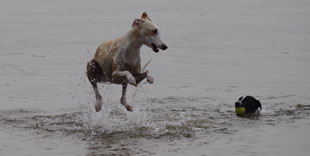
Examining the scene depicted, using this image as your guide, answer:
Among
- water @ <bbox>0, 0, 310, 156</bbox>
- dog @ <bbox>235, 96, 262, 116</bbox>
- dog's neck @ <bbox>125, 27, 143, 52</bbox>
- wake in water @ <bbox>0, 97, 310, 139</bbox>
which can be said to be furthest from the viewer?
dog @ <bbox>235, 96, 262, 116</bbox>

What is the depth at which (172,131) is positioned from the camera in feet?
30.8

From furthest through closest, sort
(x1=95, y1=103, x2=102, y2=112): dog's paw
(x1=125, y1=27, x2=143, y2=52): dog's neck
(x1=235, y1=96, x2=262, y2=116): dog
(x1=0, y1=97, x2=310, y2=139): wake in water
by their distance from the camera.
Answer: (x1=235, y1=96, x2=262, y2=116): dog, (x1=95, y1=103, x2=102, y2=112): dog's paw, (x1=0, y1=97, x2=310, y2=139): wake in water, (x1=125, y1=27, x2=143, y2=52): dog's neck

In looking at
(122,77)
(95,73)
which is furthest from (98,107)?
(122,77)

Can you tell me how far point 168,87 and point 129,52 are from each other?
3.25m

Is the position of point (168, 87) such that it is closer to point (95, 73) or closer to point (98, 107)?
point (98, 107)

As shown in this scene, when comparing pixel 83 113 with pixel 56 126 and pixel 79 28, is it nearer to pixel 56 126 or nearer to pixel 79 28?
pixel 56 126

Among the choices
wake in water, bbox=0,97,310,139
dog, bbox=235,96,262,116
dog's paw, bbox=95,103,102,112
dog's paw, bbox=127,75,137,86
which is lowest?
wake in water, bbox=0,97,310,139

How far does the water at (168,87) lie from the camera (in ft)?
28.9

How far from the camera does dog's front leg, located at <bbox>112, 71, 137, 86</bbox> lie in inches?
350

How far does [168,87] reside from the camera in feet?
40.7

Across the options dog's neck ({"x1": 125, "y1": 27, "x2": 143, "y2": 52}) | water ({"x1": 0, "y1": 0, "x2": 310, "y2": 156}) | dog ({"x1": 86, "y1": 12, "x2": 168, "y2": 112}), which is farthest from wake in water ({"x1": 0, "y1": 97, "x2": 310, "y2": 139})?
dog's neck ({"x1": 125, "y1": 27, "x2": 143, "y2": 52})

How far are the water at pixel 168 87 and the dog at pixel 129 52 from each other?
2.56 feet

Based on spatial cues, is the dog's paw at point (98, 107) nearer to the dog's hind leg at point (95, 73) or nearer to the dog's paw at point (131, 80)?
the dog's hind leg at point (95, 73)

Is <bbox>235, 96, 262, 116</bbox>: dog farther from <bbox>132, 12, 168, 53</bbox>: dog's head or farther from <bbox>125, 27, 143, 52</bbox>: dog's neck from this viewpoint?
<bbox>125, 27, 143, 52</bbox>: dog's neck
